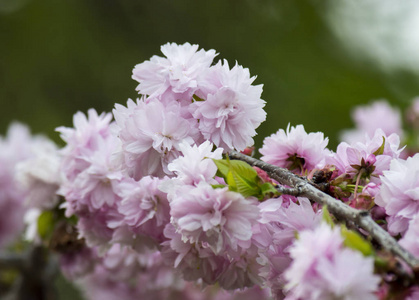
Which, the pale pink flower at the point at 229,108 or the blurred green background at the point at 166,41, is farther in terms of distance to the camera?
the blurred green background at the point at 166,41

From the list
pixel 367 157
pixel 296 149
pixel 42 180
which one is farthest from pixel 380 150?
pixel 42 180

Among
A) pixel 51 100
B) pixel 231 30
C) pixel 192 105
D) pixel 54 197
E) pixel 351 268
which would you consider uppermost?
pixel 231 30

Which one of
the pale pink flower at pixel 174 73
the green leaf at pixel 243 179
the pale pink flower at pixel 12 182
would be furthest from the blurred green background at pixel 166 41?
the green leaf at pixel 243 179

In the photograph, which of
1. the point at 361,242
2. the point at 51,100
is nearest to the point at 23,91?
the point at 51,100

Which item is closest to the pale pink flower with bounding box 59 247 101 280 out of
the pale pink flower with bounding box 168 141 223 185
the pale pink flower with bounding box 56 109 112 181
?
the pale pink flower with bounding box 56 109 112 181

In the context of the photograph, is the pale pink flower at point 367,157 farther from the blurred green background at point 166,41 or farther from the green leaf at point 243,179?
the blurred green background at point 166,41

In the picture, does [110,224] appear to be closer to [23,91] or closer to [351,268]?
[351,268]
